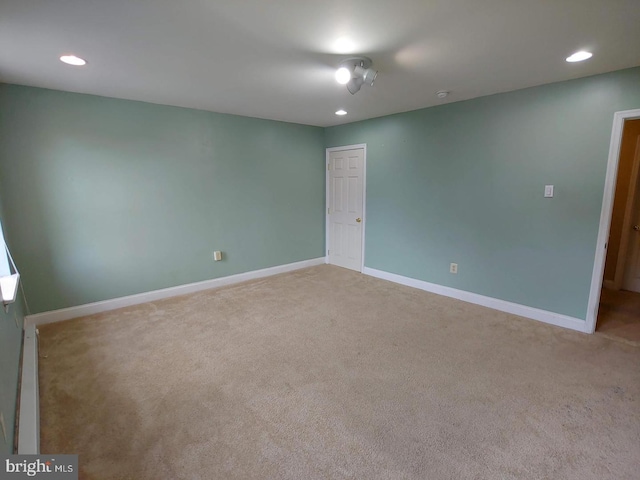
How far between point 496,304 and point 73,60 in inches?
181

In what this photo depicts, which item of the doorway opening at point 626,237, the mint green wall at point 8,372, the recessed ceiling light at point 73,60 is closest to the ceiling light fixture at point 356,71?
the recessed ceiling light at point 73,60

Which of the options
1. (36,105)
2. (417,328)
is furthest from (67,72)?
(417,328)

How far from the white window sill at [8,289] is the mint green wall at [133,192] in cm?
89

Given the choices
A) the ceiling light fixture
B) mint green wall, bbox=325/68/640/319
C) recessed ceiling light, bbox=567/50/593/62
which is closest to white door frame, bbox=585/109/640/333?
mint green wall, bbox=325/68/640/319

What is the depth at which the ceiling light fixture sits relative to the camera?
227 centimetres

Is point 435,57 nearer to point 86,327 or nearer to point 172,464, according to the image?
point 172,464

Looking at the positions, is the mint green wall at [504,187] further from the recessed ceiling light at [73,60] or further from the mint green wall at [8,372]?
the mint green wall at [8,372]

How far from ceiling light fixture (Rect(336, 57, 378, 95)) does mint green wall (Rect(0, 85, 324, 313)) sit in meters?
2.29

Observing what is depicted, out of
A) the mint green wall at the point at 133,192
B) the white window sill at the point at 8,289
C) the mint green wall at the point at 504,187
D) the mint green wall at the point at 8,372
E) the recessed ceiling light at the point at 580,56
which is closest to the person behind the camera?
the mint green wall at the point at 8,372

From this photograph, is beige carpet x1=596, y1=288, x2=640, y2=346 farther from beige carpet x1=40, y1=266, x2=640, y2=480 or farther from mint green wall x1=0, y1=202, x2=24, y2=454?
mint green wall x1=0, y1=202, x2=24, y2=454

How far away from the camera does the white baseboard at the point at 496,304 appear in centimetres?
300

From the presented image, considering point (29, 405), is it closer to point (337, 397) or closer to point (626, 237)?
point (337, 397)

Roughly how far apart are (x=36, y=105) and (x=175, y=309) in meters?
2.42

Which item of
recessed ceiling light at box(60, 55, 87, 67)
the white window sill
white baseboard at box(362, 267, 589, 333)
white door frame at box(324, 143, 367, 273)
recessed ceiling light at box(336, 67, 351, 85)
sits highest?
recessed ceiling light at box(60, 55, 87, 67)
